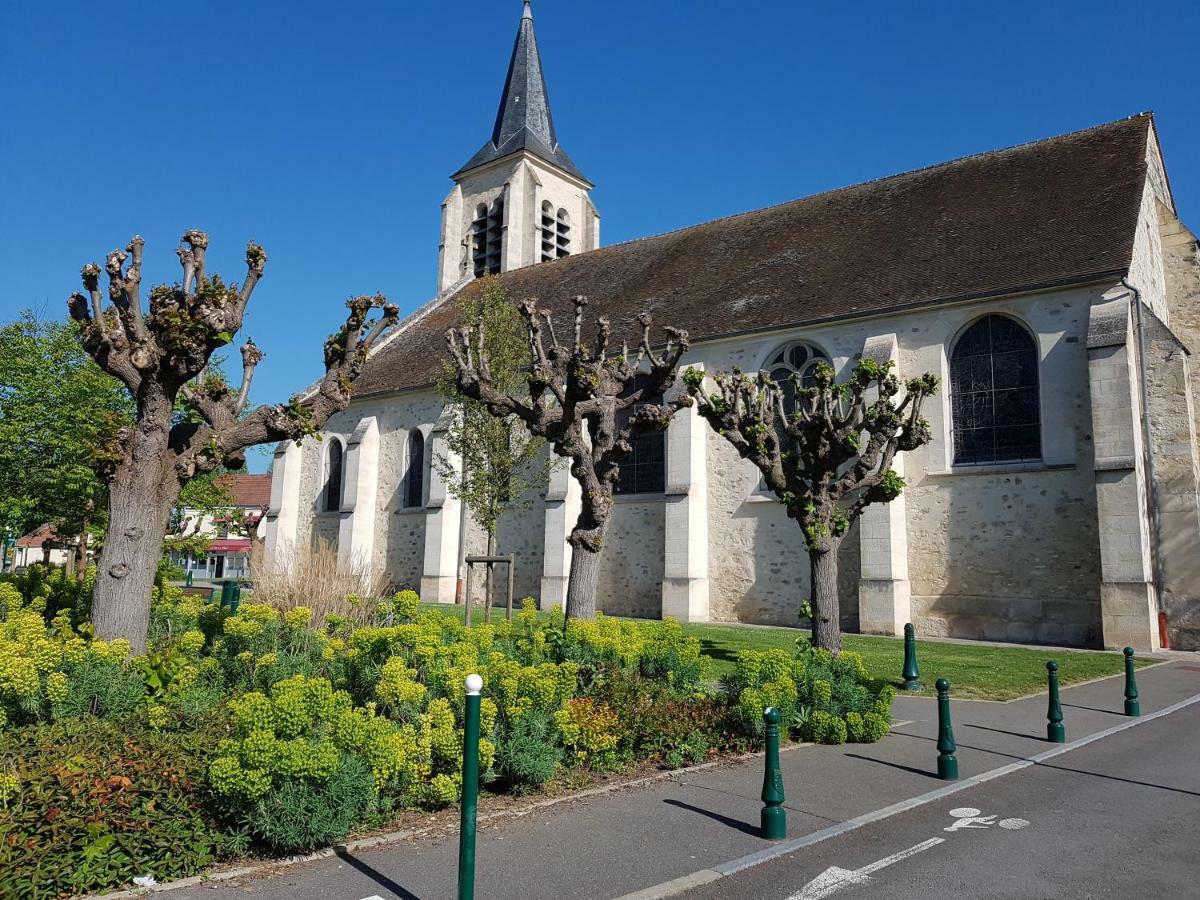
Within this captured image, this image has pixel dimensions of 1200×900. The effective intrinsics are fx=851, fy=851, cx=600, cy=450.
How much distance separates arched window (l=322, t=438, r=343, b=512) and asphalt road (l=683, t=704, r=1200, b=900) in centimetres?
2510

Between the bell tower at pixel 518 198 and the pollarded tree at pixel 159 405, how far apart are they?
76.3 feet

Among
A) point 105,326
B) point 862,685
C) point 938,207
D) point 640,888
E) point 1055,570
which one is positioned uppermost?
point 938,207

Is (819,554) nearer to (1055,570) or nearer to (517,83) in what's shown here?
(1055,570)

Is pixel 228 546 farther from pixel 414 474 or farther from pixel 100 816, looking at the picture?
pixel 100 816

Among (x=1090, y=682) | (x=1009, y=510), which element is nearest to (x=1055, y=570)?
(x=1009, y=510)

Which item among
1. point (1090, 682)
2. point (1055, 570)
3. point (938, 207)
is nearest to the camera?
point (1090, 682)

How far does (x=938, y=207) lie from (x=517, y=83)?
72.7 ft

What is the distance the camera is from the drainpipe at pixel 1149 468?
16.0 meters

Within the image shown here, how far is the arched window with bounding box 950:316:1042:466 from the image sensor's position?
1667 cm

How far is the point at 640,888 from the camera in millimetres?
4348

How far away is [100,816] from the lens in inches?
167

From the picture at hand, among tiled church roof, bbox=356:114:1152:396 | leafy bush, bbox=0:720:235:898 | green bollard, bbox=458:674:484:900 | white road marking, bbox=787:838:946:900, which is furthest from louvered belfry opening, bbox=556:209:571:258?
green bollard, bbox=458:674:484:900

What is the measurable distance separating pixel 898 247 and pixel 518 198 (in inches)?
689

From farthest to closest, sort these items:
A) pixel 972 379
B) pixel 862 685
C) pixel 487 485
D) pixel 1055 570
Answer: pixel 487 485 < pixel 972 379 < pixel 1055 570 < pixel 862 685
